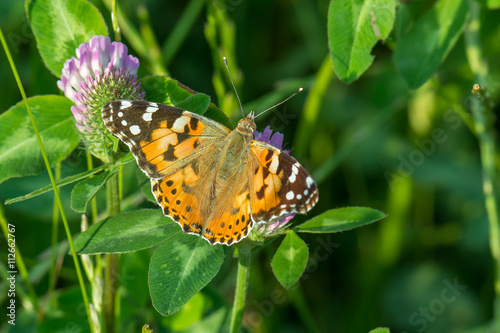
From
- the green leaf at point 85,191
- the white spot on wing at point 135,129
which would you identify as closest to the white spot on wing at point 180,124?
the white spot on wing at point 135,129

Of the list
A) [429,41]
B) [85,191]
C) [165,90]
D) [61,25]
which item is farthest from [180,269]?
[429,41]

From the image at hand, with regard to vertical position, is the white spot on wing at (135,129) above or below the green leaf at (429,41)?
above

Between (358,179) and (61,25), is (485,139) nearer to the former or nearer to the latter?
(358,179)

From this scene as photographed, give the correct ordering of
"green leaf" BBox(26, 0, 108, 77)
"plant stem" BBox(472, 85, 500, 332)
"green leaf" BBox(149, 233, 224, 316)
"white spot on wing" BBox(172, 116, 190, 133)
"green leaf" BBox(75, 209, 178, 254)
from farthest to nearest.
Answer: "plant stem" BBox(472, 85, 500, 332) < "green leaf" BBox(26, 0, 108, 77) < "white spot on wing" BBox(172, 116, 190, 133) < "green leaf" BBox(75, 209, 178, 254) < "green leaf" BBox(149, 233, 224, 316)

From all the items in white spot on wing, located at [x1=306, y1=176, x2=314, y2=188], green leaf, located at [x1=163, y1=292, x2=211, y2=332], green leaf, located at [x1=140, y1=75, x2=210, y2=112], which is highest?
green leaf, located at [x1=140, y1=75, x2=210, y2=112]

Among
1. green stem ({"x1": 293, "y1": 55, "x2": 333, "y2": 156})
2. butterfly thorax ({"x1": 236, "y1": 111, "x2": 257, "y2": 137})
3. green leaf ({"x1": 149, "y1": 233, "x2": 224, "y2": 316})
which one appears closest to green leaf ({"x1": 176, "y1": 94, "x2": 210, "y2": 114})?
butterfly thorax ({"x1": 236, "y1": 111, "x2": 257, "y2": 137})

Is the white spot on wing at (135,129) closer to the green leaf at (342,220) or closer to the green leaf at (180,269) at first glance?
the green leaf at (180,269)

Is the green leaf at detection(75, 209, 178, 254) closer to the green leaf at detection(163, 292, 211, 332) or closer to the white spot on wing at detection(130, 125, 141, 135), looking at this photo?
the white spot on wing at detection(130, 125, 141, 135)
